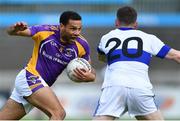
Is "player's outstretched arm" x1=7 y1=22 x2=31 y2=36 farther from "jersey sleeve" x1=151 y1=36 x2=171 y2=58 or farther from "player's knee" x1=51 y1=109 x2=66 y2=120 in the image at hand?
→ "jersey sleeve" x1=151 y1=36 x2=171 y2=58

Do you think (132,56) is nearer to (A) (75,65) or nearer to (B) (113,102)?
(B) (113,102)

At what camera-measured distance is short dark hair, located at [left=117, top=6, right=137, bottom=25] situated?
816 centimetres

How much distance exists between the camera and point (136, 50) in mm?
8078

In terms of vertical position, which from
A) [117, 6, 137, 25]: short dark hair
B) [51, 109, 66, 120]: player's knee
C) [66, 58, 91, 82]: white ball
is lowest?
[51, 109, 66, 120]: player's knee

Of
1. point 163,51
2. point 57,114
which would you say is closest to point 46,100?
point 57,114

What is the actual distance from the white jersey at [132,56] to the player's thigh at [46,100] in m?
0.71

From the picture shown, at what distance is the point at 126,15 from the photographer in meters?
8.16

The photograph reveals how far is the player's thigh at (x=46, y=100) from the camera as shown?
8461 mm

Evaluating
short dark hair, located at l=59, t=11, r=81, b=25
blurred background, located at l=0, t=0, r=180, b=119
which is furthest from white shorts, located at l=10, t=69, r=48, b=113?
blurred background, located at l=0, t=0, r=180, b=119

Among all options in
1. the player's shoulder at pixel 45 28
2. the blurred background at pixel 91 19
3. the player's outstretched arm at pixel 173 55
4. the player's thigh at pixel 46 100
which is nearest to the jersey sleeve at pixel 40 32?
the player's shoulder at pixel 45 28

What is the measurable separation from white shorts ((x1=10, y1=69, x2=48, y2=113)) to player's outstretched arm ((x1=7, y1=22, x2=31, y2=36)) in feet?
1.61

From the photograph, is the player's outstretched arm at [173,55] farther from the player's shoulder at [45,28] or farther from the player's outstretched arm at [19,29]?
the player's outstretched arm at [19,29]

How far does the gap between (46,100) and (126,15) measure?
1384mm

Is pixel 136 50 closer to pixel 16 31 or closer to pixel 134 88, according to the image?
pixel 134 88
